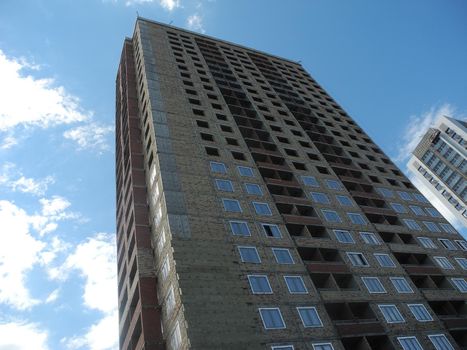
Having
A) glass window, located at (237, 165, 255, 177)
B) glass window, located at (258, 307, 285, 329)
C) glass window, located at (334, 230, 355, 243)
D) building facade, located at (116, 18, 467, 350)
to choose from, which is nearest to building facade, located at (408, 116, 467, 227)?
building facade, located at (116, 18, 467, 350)

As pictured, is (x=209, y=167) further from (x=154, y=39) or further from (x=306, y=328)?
(x=154, y=39)

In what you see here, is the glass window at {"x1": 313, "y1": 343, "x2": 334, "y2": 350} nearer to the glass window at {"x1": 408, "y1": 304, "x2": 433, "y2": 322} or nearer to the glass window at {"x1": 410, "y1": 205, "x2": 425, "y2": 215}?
the glass window at {"x1": 408, "y1": 304, "x2": 433, "y2": 322}

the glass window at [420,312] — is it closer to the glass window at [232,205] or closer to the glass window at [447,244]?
the glass window at [447,244]

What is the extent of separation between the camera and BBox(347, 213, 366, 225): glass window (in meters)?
43.1

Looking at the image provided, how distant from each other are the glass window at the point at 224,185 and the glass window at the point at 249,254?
24.0 feet

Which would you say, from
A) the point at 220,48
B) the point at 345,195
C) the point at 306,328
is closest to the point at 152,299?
the point at 306,328

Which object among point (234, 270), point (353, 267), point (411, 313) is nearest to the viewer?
point (234, 270)

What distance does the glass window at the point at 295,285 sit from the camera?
105ft

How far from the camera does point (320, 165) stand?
168 feet

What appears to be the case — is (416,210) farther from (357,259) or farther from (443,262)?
(357,259)

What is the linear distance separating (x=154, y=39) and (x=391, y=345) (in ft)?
179

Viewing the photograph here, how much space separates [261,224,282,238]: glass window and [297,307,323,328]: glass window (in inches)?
297

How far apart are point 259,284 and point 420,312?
45.1ft

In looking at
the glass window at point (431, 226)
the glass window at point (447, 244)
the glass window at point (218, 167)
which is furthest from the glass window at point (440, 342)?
the glass window at point (218, 167)
